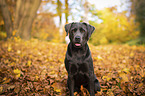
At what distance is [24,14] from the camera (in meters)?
8.67

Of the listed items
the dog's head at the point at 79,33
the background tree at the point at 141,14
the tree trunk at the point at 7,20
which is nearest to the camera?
the dog's head at the point at 79,33

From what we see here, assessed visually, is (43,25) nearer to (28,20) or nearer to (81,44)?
(28,20)

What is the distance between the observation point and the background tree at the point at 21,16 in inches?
338

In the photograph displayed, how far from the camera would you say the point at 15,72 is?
10.6 feet

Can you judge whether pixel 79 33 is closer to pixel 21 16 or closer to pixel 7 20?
pixel 21 16

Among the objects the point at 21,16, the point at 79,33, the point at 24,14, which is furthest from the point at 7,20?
the point at 79,33

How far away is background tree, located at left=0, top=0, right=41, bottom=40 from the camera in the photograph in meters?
8.58

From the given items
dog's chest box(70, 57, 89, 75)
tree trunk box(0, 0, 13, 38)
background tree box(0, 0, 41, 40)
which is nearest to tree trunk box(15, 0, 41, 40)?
background tree box(0, 0, 41, 40)

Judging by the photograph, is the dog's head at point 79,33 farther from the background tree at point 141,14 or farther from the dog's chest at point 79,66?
the background tree at point 141,14

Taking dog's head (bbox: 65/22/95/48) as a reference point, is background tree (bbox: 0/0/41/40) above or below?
above

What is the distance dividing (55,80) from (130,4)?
18.2 meters

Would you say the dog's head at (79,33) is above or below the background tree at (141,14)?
below

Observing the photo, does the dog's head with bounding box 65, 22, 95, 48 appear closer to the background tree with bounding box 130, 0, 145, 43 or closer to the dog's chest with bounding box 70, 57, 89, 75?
the dog's chest with bounding box 70, 57, 89, 75

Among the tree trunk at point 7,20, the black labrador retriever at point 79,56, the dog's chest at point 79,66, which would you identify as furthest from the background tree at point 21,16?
the dog's chest at point 79,66
